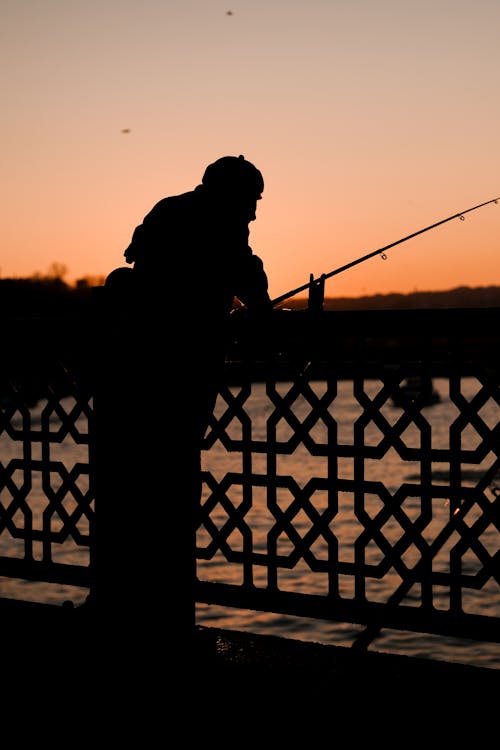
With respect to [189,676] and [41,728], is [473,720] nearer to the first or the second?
[189,676]

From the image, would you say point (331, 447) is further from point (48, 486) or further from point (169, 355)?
point (48, 486)

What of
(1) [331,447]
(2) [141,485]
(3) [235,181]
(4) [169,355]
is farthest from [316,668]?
(3) [235,181]

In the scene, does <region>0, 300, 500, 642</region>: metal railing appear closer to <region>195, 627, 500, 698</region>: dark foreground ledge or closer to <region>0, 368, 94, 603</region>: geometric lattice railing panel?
<region>0, 368, 94, 603</region>: geometric lattice railing panel

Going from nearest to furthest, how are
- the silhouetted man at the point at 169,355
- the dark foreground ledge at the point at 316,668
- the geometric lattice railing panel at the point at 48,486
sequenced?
the silhouetted man at the point at 169,355 → the dark foreground ledge at the point at 316,668 → the geometric lattice railing panel at the point at 48,486

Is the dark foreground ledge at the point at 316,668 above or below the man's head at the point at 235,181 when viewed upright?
below

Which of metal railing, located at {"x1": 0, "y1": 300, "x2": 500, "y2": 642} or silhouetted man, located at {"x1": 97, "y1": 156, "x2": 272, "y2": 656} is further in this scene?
metal railing, located at {"x1": 0, "y1": 300, "x2": 500, "y2": 642}

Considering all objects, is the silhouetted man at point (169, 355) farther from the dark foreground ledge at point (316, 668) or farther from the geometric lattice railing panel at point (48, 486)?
the geometric lattice railing panel at point (48, 486)

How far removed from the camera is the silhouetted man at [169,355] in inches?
139

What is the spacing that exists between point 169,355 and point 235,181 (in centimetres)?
63

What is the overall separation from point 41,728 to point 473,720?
136cm

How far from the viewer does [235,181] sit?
3543 millimetres

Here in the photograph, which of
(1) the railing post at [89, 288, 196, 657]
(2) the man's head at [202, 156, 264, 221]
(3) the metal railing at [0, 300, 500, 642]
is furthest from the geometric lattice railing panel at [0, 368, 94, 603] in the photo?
(2) the man's head at [202, 156, 264, 221]

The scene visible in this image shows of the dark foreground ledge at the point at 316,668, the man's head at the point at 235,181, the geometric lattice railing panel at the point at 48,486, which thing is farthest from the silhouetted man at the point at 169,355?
the geometric lattice railing panel at the point at 48,486

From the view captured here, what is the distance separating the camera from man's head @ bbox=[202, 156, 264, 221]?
354 centimetres
